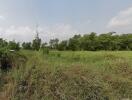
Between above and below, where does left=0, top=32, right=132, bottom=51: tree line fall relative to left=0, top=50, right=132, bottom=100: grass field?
above

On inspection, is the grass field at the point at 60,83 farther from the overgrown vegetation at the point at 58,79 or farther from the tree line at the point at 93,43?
the tree line at the point at 93,43

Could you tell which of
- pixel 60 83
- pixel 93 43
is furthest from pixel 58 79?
pixel 93 43

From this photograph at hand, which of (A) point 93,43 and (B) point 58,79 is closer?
(B) point 58,79

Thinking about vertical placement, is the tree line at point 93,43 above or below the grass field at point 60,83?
above

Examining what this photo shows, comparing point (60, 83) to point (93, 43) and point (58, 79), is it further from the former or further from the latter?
point (93, 43)

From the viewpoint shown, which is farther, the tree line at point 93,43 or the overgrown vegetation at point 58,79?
the tree line at point 93,43

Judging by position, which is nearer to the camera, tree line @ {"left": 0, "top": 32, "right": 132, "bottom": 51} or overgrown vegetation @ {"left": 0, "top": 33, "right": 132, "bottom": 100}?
overgrown vegetation @ {"left": 0, "top": 33, "right": 132, "bottom": 100}

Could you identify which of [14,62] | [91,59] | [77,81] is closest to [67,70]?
[77,81]

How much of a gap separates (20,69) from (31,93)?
778 millimetres

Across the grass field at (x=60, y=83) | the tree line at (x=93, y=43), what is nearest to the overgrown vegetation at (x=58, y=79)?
the grass field at (x=60, y=83)

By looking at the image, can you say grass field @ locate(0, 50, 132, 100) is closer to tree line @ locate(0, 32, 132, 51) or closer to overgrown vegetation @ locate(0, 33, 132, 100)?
overgrown vegetation @ locate(0, 33, 132, 100)

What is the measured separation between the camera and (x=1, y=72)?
6266mm

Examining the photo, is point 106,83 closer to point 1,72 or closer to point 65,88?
point 65,88

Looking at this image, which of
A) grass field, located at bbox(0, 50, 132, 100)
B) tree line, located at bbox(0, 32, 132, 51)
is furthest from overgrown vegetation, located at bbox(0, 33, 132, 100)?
tree line, located at bbox(0, 32, 132, 51)
